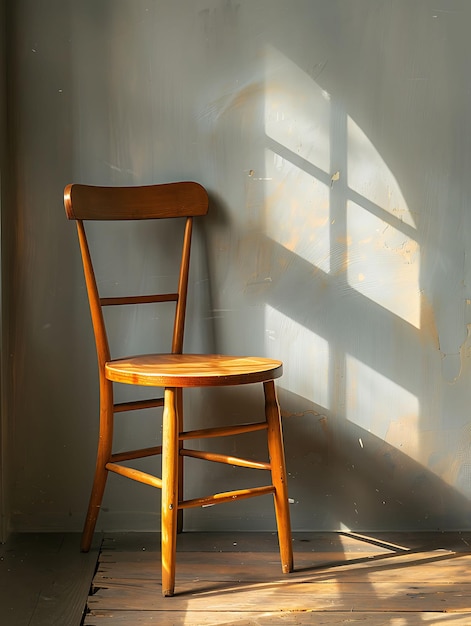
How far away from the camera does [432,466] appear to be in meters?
2.19

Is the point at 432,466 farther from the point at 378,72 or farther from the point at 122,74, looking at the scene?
the point at 122,74

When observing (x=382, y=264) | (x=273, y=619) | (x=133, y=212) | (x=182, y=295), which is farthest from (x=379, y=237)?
(x=273, y=619)

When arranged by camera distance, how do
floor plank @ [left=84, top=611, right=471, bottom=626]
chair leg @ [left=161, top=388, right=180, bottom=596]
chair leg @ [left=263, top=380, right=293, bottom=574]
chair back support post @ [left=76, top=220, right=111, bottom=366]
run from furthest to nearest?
chair back support post @ [left=76, top=220, right=111, bottom=366] < chair leg @ [left=263, top=380, right=293, bottom=574] < chair leg @ [left=161, top=388, right=180, bottom=596] < floor plank @ [left=84, top=611, right=471, bottom=626]

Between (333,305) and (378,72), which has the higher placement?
(378,72)

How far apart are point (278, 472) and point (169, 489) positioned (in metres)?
0.29

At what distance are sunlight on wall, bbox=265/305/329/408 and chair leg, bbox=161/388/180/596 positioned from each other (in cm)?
50

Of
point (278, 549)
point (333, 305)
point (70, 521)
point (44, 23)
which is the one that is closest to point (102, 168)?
point (44, 23)

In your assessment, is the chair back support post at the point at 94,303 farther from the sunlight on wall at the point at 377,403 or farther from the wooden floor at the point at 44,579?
the sunlight on wall at the point at 377,403

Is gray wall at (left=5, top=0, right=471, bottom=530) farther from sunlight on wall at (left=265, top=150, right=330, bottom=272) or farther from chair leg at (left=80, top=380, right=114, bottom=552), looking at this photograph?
chair leg at (left=80, top=380, right=114, bottom=552)

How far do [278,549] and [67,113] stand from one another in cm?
133

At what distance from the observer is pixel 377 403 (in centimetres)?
218

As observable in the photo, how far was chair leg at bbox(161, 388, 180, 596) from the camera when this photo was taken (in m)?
1.74

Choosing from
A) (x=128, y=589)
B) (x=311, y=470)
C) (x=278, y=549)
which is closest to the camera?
(x=128, y=589)

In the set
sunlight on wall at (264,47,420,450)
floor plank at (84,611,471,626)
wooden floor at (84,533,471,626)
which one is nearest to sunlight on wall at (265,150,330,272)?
sunlight on wall at (264,47,420,450)
